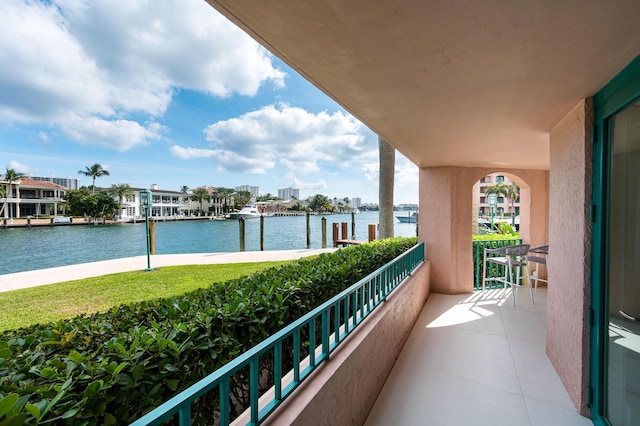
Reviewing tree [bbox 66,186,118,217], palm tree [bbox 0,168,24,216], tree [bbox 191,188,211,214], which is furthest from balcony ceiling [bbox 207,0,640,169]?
tree [bbox 191,188,211,214]

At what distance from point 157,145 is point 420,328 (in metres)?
50.8

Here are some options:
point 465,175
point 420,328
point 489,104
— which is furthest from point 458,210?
point 489,104

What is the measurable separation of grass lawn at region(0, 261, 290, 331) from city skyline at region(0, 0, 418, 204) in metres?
4.66

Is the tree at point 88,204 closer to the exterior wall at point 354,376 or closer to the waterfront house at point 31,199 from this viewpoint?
the waterfront house at point 31,199

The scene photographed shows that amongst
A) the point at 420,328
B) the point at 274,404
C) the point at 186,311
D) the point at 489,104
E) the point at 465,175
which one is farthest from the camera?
the point at 465,175

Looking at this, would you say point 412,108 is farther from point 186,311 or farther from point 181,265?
point 181,265

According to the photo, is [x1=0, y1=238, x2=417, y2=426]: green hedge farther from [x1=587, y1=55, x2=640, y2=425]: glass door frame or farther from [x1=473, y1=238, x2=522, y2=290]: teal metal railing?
[x1=473, y1=238, x2=522, y2=290]: teal metal railing

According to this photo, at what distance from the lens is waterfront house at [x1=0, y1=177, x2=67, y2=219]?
1273 inches

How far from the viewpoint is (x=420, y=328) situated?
390 centimetres

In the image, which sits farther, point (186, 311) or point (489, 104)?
point (489, 104)

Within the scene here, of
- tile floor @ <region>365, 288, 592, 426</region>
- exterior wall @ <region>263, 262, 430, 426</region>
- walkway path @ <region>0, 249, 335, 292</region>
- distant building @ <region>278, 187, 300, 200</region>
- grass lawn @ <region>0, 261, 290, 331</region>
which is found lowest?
Result: walkway path @ <region>0, 249, 335, 292</region>

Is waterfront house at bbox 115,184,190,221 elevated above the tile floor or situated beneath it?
elevated above

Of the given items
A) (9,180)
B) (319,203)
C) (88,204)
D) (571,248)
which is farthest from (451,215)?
(319,203)

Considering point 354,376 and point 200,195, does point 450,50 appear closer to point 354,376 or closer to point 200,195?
point 354,376
